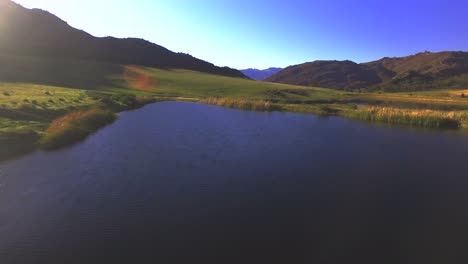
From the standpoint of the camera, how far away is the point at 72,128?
4097 cm

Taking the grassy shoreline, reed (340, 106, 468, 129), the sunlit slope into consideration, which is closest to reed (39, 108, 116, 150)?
the grassy shoreline

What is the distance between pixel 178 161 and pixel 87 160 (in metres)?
7.31

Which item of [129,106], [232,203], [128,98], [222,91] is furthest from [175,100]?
[232,203]

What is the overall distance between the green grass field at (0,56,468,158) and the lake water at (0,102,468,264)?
1126 centimetres

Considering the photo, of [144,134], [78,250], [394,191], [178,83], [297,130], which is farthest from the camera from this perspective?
[178,83]

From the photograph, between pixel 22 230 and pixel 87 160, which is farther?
pixel 87 160

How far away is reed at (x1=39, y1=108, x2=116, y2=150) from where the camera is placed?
36469mm

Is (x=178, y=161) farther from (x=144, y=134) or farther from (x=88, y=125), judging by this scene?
(x=88, y=125)

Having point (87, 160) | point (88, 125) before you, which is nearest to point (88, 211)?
point (87, 160)

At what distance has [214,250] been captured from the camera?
1762 cm

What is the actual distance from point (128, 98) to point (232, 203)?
61.2m

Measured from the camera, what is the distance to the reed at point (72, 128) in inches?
1436

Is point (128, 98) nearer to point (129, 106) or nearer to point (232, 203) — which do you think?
point (129, 106)

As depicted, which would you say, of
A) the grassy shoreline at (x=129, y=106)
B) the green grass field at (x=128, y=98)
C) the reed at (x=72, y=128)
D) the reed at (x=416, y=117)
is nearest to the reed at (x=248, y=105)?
the grassy shoreline at (x=129, y=106)
